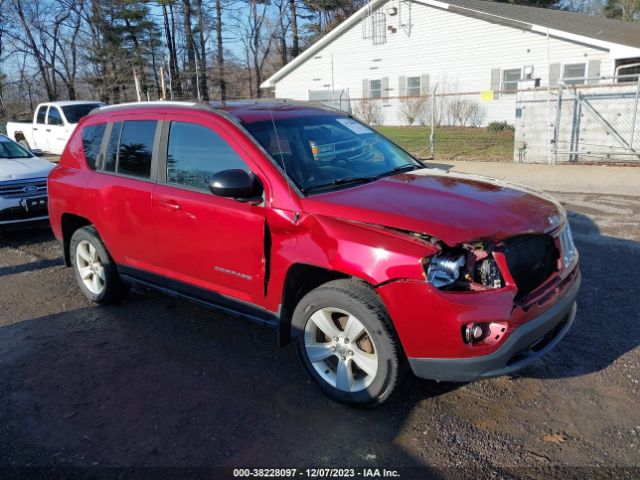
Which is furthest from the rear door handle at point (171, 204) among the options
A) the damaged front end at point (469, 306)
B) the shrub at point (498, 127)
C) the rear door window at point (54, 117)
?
the shrub at point (498, 127)

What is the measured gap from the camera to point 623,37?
2138 cm

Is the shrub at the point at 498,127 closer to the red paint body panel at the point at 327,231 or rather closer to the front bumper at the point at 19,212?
the front bumper at the point at 19,212

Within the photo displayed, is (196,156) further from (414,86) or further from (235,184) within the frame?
(414,86)

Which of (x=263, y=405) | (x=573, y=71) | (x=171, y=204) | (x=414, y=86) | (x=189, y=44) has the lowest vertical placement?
(x=263, y=405)

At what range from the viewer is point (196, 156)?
3916 millimetres

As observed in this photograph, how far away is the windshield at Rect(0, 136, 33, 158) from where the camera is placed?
8538 mm

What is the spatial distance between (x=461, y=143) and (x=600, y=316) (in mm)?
14617

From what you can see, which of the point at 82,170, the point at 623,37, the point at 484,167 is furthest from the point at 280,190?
the point at 623,37

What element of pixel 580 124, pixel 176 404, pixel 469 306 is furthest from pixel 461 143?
pixel 176 404

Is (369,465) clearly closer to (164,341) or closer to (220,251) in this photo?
(220,251)

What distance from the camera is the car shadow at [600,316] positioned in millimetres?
3695

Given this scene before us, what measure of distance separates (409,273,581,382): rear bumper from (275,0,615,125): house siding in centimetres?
1811

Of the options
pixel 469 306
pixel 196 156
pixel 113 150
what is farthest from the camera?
pixel 113 150

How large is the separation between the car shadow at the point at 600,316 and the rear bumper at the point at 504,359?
0.70m
